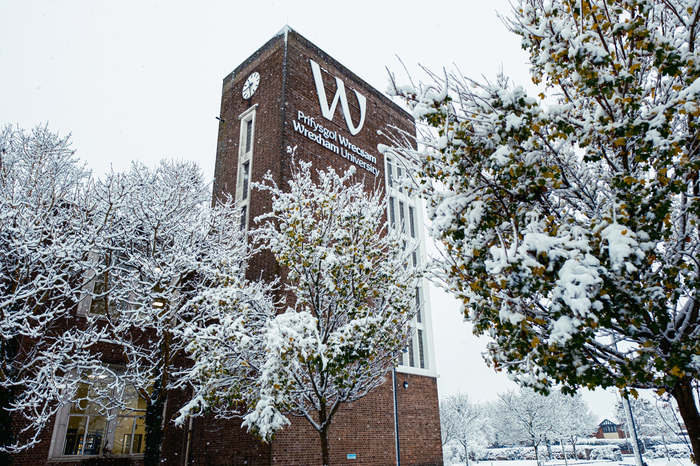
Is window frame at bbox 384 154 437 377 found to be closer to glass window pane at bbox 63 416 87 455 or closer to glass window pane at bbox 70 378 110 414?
glass window pane at bbox 70 378 110 414

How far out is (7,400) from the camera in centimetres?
1066

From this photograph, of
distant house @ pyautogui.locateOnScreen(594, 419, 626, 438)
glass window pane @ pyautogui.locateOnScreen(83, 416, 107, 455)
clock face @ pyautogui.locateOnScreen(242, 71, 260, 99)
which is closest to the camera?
glass window pane @ pyautogui.locateOnScreen(83, 416, 107, 455)

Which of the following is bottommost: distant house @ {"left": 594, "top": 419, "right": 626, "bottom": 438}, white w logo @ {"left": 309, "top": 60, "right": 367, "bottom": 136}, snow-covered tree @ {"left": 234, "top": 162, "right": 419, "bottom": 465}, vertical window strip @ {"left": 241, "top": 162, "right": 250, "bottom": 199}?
distant house @ {"left": 594, "top": 419, "right": 626, "bottom": 438}

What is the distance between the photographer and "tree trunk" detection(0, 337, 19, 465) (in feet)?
34.4

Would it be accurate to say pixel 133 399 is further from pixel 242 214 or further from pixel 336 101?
pixel 336 101

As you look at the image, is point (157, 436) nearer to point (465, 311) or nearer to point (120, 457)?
point (120, 457)

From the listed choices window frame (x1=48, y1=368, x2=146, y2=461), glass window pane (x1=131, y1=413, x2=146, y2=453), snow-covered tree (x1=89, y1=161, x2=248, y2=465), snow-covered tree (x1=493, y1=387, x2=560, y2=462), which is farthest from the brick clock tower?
snow-covered tree (x1=493, y1=387, x2=560, y2=462)

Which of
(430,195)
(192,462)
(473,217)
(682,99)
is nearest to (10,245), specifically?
(192,462)

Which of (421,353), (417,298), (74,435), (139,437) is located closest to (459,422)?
(421,353)

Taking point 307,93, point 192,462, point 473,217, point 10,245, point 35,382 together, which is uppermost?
point 307,93

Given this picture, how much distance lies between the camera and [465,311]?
5352 mm

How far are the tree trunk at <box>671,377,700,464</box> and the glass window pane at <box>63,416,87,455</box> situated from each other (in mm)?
15442

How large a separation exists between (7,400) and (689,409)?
44.3 feet

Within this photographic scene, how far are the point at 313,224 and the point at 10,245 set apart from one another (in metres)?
7.55
